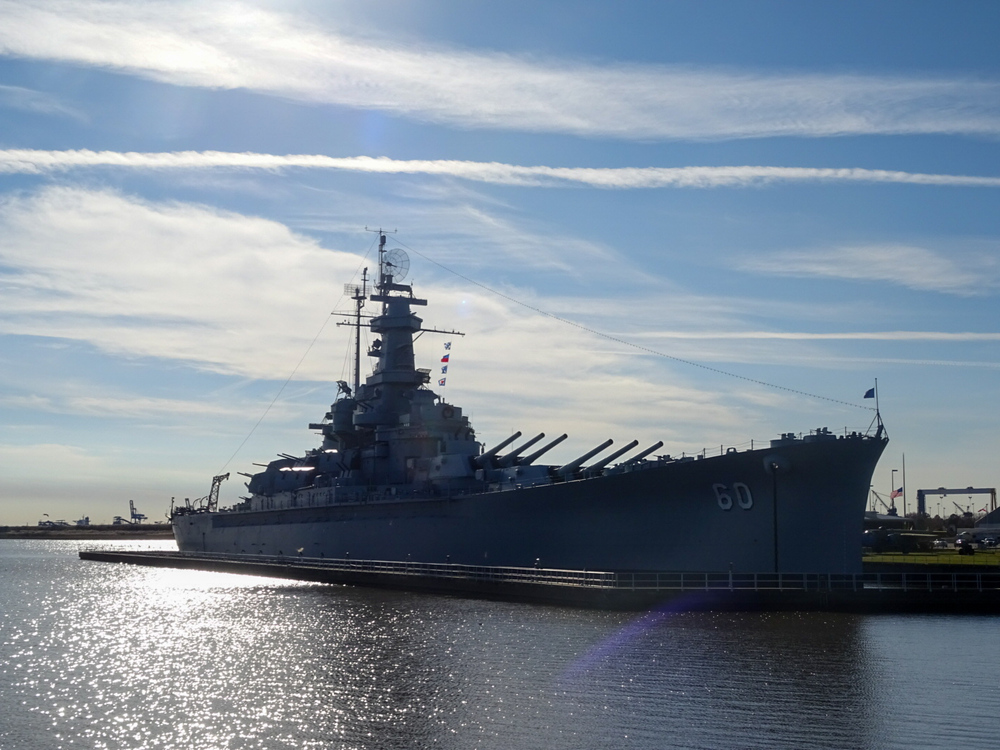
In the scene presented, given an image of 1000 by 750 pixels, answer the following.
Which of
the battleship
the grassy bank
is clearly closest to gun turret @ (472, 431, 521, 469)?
the battleship

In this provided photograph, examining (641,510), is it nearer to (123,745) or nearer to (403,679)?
(403,679)

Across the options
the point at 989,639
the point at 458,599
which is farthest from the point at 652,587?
the point at 989,639

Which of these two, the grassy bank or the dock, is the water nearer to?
the dock

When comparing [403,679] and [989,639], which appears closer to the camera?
[403,679]

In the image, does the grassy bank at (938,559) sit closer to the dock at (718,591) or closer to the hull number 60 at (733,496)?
the dock at (718,591)

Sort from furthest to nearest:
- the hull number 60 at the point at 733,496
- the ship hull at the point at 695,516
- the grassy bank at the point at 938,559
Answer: the grassy bank at the point at 938,559, the hull number 60 at the point at 733,496, the ship hull at the point at 695,516

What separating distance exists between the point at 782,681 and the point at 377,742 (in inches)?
266

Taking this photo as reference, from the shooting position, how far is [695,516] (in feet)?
90.7

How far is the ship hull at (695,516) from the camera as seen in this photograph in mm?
26422

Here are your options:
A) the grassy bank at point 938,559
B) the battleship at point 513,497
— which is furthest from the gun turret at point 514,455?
the grassy bank at point 938,559

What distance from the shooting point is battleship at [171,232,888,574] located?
26.6m

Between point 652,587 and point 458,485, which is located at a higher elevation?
→ point 458,485

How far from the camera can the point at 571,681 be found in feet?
53.2

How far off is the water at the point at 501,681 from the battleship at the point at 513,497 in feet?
10.9
